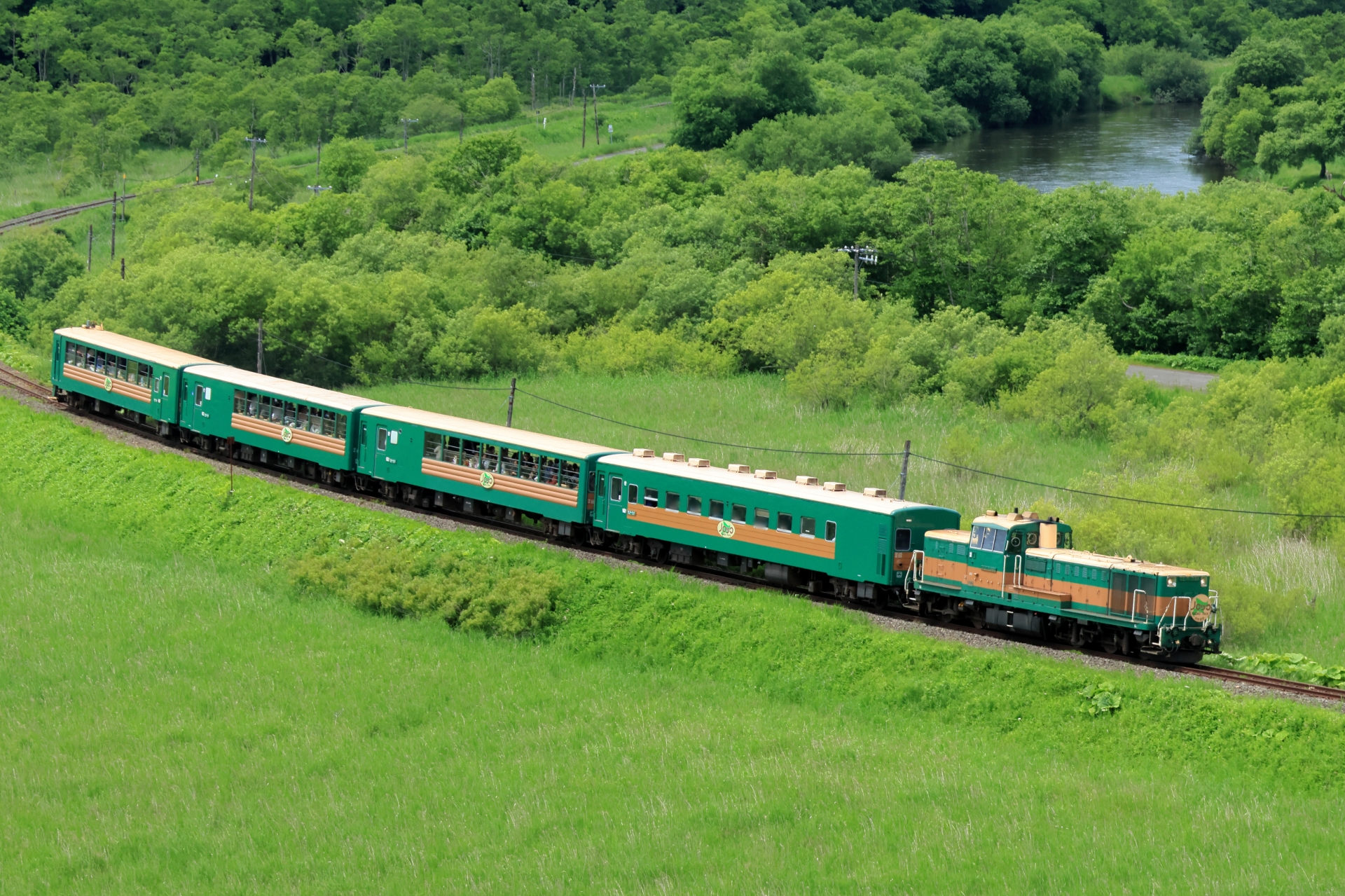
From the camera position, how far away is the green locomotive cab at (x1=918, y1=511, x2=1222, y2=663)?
27672 mm

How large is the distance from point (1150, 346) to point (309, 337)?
34.2 metres

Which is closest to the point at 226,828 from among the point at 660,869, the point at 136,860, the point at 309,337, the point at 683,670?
the point at 136,860

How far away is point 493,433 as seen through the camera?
3784 centimetres

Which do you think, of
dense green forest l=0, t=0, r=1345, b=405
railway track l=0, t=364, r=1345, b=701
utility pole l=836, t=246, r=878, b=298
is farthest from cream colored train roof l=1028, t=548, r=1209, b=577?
utility pole l=836, t=246, r=878, b=298

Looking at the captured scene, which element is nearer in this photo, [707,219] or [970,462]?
[970,462]

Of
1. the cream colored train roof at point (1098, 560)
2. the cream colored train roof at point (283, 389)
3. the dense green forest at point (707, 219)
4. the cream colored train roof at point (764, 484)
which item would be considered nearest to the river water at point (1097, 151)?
the dense green forest at point (707, 219)

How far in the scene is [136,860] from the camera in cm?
2280

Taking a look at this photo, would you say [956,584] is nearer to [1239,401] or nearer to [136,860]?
[136,860]

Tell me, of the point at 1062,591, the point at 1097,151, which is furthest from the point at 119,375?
the point at 1097,151

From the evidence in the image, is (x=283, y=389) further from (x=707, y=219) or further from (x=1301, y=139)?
(x=1301, y=139)

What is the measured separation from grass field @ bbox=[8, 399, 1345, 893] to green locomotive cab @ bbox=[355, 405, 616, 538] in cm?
152

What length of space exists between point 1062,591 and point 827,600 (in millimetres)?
5594

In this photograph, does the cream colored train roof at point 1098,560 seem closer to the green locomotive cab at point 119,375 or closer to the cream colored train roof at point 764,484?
the cream colored train roof at point 764,484

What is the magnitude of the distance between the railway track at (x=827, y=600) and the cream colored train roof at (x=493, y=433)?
93.0 inches
